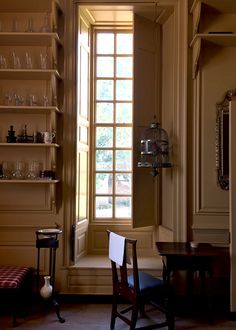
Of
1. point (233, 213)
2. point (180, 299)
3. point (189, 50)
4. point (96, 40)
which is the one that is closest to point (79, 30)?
point (96, 40)

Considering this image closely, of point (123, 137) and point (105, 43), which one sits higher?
point (105, 43)

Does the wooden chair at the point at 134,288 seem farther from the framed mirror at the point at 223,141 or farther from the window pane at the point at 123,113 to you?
the window pane at the point at 123,113

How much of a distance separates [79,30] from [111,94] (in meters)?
0.91

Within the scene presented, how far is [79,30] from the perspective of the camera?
13.8 ft

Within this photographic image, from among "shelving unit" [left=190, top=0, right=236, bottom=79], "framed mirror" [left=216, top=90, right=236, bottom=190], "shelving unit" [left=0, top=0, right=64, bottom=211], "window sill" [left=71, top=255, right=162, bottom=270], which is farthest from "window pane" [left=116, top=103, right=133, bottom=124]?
"window sill" [left=71, top=255, right=162, bottom=270]

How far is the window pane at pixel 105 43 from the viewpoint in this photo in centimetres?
482

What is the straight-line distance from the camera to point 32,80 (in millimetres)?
4145

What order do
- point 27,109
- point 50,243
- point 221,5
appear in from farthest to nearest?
point 27,109 < point 221,5 < point 50,243

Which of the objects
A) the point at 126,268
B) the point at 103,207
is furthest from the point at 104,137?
the point at 126,268

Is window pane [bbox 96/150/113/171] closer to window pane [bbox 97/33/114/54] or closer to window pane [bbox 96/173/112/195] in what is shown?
window pane [bbox 96/173/112/195]

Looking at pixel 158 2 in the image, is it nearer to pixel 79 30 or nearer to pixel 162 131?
pixel 79 30

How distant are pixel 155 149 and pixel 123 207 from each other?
3.53 feet

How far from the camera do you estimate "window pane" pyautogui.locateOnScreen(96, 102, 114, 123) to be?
4.81 metres

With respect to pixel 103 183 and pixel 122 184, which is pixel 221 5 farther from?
pixel 103 183
